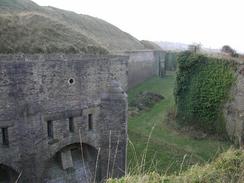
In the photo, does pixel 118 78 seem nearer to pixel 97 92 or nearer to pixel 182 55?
pixel 97 92

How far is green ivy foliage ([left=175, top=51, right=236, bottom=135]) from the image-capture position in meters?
15.5

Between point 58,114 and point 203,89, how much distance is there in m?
9.34

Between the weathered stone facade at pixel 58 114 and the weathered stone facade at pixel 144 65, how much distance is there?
51.7 ft

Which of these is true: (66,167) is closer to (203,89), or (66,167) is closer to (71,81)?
(71,81)

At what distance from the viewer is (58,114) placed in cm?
969

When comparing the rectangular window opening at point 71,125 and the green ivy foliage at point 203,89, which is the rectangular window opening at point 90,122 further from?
the green ivy foliage at point 203,89

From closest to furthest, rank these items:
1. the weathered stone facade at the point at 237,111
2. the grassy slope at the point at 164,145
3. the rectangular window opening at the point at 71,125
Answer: the rectangular window opening at the point at 71,125, the grassy slope at the point at 164,145, the weathered stone facade at the point at 237,111

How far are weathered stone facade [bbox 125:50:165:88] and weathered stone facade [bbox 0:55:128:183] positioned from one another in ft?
51.7

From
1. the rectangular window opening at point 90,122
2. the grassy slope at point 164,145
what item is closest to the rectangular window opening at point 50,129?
the rectangular window opening at point 90,122

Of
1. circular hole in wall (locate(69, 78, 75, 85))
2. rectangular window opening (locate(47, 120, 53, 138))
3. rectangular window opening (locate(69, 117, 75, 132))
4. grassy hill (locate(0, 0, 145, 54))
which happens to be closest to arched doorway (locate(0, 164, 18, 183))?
rectangular window opening (locate(47, 120, 53, 138))

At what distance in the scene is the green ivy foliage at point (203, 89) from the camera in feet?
50.9

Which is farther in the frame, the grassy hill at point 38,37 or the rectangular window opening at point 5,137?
the grassy hill at point 38,37

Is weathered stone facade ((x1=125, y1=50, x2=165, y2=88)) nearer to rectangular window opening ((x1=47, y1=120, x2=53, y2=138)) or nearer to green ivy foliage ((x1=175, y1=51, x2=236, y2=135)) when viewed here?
green ivy foliage ((x1=175, y1=51, x2=236, y2=135))

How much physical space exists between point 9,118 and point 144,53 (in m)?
22.7
